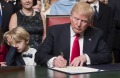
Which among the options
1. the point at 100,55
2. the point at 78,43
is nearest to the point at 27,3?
the point at 78,43

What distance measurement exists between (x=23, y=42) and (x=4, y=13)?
1.21 meters

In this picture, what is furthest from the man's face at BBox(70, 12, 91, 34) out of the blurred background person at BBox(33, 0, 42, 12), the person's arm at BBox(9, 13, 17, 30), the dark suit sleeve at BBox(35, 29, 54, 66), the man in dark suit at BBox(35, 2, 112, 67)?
the blurred background person at BBox(33, 0, 42, 12)

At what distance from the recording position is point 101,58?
3031 millimetres

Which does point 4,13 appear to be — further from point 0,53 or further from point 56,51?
point 56,51

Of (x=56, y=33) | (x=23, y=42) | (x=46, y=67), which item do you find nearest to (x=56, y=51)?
(x=56, y=33)

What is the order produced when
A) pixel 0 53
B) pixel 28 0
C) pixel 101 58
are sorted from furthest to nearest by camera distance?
pixel 28 0, pixel 0 53, pixel 101 58

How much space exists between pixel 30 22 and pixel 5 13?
0.39 metres

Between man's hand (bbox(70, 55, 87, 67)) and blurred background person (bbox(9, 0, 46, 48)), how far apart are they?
1.77 m

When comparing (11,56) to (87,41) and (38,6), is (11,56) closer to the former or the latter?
(87,41)

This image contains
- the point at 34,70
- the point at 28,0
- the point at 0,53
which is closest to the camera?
the point at 34,70

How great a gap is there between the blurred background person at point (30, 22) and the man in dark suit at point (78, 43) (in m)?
1.40

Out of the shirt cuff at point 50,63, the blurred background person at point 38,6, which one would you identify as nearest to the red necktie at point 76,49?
the shirt cuff at point 50,63

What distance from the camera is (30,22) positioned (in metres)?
4.66

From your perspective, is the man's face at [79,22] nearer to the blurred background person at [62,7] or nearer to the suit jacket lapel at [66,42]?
the suit jacket lapel at [66,42]
